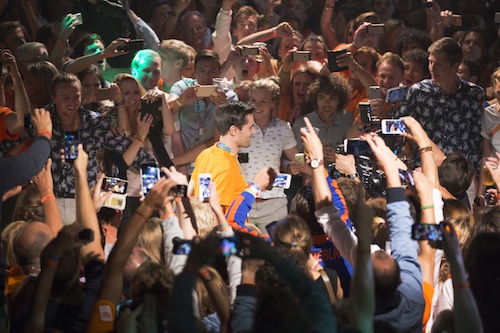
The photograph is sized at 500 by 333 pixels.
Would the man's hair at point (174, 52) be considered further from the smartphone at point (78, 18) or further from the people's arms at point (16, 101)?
the people's arms at point (16, 101)

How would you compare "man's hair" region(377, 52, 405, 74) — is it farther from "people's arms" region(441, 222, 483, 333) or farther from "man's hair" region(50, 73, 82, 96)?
"people's arms" region(441, 222, 483, 333)

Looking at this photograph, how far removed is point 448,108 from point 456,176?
61.1 inches

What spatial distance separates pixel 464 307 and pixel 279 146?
3.93 metres

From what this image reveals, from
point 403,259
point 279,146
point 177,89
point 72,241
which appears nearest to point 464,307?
point 403,259

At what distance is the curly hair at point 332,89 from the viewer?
24.3ft

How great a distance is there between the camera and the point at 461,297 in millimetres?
3260

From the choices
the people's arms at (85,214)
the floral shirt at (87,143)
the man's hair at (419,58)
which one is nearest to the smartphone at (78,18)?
the floral shirt at (87,143)

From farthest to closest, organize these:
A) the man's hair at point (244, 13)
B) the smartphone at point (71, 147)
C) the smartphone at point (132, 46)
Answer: the man's hair at point (244, 13), the smartphone at point (132, 46), the smartphone at point (71, 147)

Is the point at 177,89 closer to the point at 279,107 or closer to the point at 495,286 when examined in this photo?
the point at 279,107

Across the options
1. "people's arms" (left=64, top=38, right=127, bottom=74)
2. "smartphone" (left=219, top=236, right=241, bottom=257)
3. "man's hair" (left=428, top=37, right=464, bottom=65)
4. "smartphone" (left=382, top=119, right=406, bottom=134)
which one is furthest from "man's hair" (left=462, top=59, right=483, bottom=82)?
"smartphone" (left=219, top=236, right=241, bottom=257)

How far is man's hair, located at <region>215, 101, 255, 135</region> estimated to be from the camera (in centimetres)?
619

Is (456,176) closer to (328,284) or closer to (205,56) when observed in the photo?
(328,284)

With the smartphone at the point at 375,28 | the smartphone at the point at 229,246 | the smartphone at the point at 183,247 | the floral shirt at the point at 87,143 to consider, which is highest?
the smartphone at the point at 229,246

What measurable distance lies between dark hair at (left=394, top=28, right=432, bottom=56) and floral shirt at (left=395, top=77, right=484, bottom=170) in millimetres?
1661
